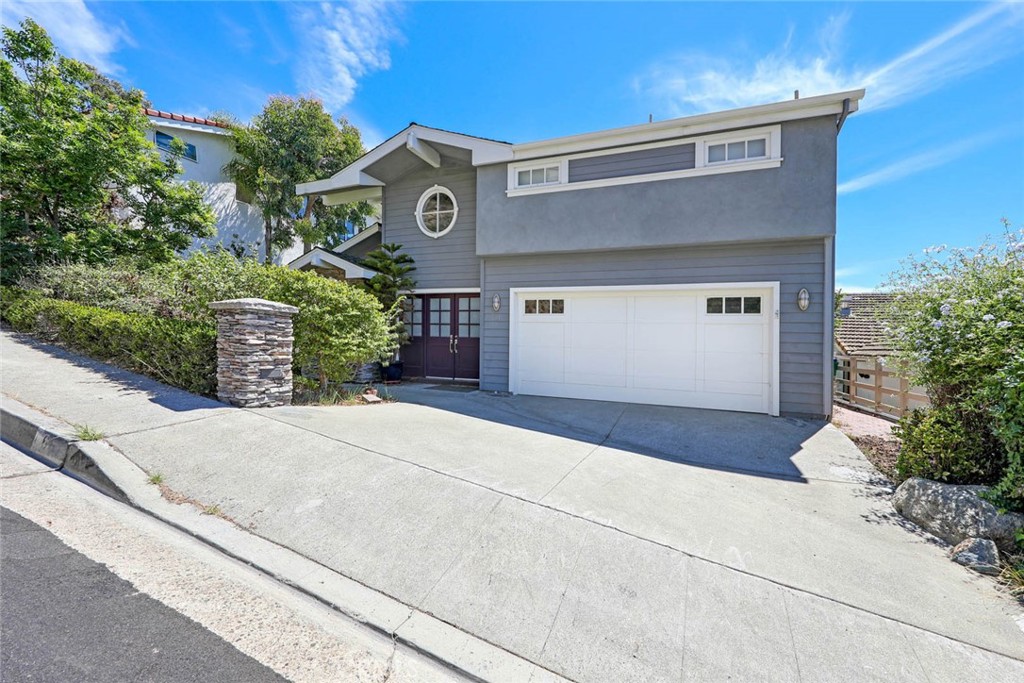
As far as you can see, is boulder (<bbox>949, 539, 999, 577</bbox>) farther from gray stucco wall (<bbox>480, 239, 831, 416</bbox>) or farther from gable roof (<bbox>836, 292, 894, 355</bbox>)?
gable roof (<bbox>836, 292, 894, 355</bbox>)

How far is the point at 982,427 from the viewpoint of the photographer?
13.4 feet

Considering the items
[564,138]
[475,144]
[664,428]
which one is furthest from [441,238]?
[664,428]

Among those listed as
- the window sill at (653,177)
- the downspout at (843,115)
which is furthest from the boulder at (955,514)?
the downspout at (843,115)

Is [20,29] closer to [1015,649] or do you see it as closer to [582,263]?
[582,263]

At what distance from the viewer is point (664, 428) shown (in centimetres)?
661

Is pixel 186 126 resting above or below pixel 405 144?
above

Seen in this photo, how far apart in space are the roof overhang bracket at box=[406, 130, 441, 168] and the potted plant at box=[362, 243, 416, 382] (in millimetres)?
2089

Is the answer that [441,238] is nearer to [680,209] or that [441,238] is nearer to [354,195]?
[354,195]

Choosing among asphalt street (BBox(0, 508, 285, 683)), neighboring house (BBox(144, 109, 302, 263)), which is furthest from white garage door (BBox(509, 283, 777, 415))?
neighboring house (BBox(144, 109, 302, 263))

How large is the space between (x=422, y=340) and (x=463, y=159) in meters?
4.29

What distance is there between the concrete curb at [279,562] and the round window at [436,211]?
23.8 feet

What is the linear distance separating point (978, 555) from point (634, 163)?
273 inches

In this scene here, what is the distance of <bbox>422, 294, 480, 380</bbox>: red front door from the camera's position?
32.8 feet

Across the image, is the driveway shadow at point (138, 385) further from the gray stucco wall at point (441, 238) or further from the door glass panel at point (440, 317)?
the gray stucco wall at point (441, 238)
